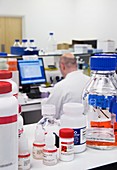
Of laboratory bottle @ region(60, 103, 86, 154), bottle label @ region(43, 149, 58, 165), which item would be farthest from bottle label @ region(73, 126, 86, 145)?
bottle label @ region(43, 149, 58, 165)

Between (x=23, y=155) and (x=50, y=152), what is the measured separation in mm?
88

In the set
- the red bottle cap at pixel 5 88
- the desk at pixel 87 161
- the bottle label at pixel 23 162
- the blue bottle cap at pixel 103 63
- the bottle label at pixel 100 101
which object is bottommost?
the desk at pixel 87 161

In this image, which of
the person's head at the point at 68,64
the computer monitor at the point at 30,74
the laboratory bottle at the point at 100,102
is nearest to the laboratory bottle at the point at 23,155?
the laboratory bottle at the point at 100,102

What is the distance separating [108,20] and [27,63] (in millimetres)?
3878

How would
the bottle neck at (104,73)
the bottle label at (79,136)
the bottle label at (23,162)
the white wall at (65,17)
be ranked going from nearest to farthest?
the bottle label at (23,162)
the bottle label at (79,136)
the bottle neck at (104,73)
the white wall at (65,17)

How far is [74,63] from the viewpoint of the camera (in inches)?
122

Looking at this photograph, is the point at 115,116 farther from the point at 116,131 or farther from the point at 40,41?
the point at 40,41

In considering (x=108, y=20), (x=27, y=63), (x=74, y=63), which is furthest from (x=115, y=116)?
(x=108, y=20)

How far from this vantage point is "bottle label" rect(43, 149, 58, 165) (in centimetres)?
93

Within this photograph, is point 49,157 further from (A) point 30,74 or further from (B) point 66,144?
(A) point 30,74

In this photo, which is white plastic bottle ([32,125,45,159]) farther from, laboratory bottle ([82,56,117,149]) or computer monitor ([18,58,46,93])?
computer monitor ([18,58,46,93])

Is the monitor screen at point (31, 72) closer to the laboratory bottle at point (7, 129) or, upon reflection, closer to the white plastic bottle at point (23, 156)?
the white plastic bottle at point (23, 156)

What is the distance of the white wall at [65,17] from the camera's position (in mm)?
6984

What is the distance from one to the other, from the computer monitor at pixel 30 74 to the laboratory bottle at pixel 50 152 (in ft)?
8.58
